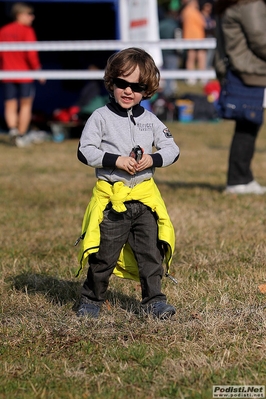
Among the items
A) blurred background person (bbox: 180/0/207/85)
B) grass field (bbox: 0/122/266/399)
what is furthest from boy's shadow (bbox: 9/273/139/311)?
blurred background person (bbox: 180/0/207/85)

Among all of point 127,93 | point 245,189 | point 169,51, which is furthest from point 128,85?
point 169,51

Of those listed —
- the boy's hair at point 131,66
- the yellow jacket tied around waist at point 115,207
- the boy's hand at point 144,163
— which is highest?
the boy's hair at point 131,66

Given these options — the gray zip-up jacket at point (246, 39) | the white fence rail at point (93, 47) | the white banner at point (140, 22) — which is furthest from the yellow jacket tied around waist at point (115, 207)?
the white banner at point (140, 22)

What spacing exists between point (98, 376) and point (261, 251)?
2.68 metres

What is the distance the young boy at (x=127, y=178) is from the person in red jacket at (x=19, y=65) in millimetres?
9213

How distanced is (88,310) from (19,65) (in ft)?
31.9

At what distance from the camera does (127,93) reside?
13.9ft

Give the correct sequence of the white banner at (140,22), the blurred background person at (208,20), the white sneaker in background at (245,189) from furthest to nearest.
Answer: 1. the blurred background person at (208,20)
2. the white banner at (140,22)
3. the white sneaker in background at (245,189)

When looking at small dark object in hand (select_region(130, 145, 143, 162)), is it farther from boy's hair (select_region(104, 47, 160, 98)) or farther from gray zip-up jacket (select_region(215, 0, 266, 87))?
gray zip-up jacket (select_region(215, 0, 266, 87))

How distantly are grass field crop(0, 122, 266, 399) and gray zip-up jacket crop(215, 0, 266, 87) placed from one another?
1.30m

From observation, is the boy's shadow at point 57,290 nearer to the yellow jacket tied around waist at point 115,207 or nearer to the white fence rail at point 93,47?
the yellow jacket tied around waist at point 115,207

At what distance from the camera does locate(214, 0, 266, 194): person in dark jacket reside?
25.6 feet

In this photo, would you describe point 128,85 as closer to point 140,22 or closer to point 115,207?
point 115,207

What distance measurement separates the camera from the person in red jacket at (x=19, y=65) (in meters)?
13.2
